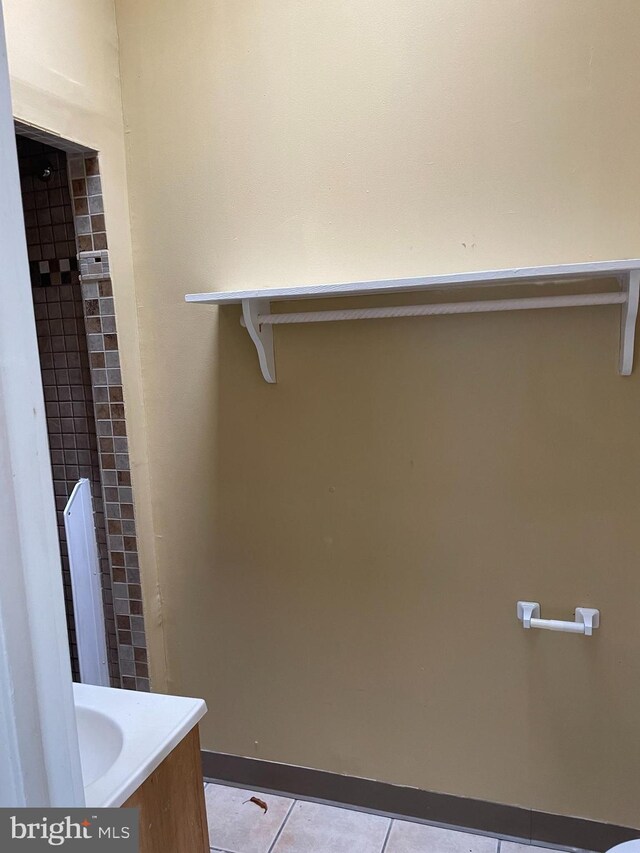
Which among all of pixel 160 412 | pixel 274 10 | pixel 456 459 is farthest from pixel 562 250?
pixel 160 412

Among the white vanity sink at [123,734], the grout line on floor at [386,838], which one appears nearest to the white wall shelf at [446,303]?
the white vanity sink at [123,734]

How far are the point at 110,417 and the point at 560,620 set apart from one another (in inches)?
53.4

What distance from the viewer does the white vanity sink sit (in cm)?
86

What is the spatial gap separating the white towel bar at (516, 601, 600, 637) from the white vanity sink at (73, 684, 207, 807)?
0.88 meters

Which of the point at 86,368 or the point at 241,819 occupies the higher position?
the point at 86,368

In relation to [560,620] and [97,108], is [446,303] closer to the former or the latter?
[560,620]

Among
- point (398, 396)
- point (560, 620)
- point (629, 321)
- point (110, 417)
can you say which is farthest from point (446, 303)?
point (110, 417)

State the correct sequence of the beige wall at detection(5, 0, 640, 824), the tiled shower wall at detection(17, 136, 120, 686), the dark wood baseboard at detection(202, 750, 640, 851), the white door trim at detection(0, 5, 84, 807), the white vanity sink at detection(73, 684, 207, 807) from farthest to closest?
1. the tiled shower wall at detection(17, 136, 120, 686)
2. the dark wood baseboard at detection(202, 750, 640, 851)
3. the beige wall at detection(5, 0, 640, 824)
4. the white vanity sink at detection(73, 684, 207, 807)
5. the white door trim at detection(0, 5, 84, 807)

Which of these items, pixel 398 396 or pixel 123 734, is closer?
pixel 123 734

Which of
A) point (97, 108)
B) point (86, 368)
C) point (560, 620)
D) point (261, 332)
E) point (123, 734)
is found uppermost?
point (97, 108)

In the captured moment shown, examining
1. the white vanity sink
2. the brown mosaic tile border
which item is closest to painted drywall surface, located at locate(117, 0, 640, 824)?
the brown mosaic tile border

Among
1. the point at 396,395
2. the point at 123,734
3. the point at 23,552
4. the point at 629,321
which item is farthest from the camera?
the point at 396,395

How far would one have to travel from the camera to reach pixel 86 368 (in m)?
2.05

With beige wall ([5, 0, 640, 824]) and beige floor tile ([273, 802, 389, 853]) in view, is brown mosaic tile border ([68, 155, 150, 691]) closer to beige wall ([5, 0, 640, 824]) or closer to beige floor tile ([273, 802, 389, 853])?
beige wall ([5, 0, 640, 824])
